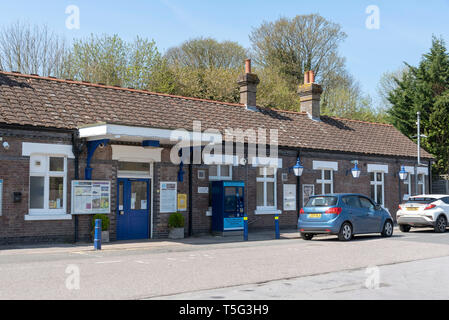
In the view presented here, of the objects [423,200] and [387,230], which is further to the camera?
[423,200]

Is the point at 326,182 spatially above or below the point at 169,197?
above

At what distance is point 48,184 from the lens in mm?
16422

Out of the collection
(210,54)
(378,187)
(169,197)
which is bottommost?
(169,197)

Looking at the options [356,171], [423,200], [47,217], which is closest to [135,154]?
[47,217]

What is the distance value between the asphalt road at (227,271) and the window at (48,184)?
5.95ft

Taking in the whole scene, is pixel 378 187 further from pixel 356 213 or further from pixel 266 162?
pixel 356 213

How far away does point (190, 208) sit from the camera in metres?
19.5

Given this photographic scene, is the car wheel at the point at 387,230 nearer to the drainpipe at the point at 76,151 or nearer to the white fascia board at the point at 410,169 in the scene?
the white fascia board at the point at 410,169

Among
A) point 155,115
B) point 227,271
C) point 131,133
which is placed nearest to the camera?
point 227,271

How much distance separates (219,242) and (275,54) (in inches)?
1208

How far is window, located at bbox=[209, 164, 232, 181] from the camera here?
20359mm

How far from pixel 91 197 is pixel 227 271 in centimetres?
760

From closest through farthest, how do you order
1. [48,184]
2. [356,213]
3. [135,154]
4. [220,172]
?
[48,184] < [356,213] < [135,154] < [220,172]
